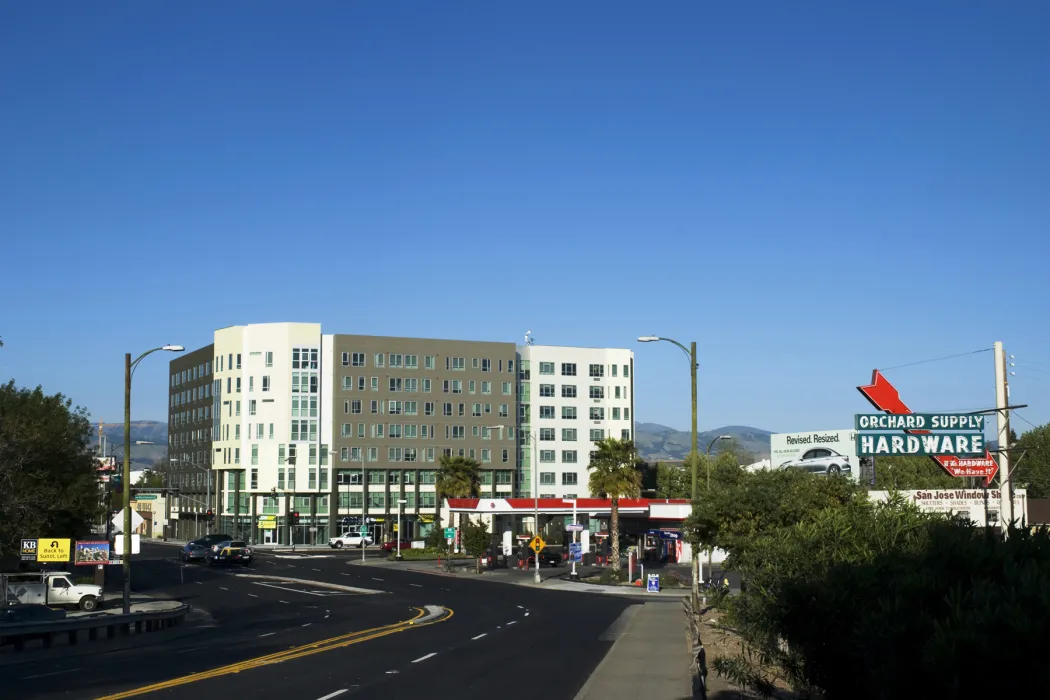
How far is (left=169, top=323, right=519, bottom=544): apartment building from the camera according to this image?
389 feet

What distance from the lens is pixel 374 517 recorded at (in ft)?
396

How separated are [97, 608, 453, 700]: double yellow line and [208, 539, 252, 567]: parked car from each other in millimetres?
42732

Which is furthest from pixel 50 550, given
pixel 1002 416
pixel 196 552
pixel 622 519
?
pixel 622 519

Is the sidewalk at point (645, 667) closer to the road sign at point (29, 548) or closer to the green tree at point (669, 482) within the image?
the road sign at point (29, 548)

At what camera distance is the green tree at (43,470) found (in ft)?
129

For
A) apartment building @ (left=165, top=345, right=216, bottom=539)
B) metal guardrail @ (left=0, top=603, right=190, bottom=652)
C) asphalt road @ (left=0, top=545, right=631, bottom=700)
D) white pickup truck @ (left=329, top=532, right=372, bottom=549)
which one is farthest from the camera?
apartment building @ (left=165, top=345, right=216, bottom=539)

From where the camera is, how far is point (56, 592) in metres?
45.6

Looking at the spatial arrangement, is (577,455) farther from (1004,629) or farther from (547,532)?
(1004,629)

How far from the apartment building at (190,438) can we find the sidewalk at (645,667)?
321 feet

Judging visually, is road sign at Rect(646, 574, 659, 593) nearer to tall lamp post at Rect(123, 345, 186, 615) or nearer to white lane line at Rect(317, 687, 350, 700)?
tall lamp post at Rect(123, 345, 186, 615)

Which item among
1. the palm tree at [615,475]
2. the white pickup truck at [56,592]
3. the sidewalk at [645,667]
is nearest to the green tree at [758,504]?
the sidewalk at [645,667]

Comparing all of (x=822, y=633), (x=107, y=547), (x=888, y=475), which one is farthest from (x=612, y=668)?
(x=888, y=475)

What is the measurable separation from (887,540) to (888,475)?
337ft

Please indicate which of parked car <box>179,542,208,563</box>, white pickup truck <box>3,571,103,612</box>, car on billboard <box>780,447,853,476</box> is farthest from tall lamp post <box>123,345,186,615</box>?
car on billboard <box>780,447,853,476</box>
